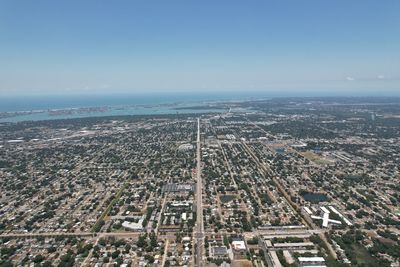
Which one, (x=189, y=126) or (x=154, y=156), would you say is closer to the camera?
(x=154, y=156)

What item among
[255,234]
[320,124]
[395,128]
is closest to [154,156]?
[255,234]

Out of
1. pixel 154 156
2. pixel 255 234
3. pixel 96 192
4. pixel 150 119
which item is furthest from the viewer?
pixel 150 119

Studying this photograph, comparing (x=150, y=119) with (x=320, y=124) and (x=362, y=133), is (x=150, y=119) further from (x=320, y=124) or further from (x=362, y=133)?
(x=362, y=133)

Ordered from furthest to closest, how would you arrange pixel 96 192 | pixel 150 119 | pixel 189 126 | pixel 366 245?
pixel 150 119 → pixel 189 126 → pixel 96 192 → pixel 366 245

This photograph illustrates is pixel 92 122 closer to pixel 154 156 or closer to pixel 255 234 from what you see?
pixel 154 156

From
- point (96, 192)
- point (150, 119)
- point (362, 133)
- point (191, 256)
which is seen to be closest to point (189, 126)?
point (150, 119)

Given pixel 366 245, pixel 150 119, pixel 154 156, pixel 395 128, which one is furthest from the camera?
pixel 150 119

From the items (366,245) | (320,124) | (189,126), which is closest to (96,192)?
(366,245)

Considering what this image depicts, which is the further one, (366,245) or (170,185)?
(170,185)

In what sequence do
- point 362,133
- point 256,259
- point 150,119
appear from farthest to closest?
point 150,119
point 362,133
point 256,259
